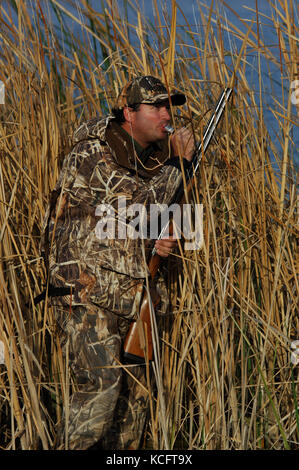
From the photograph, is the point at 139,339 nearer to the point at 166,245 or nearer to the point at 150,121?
the point at 166,245

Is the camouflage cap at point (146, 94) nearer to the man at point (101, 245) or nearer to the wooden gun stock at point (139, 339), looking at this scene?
the man at point (101, 245)

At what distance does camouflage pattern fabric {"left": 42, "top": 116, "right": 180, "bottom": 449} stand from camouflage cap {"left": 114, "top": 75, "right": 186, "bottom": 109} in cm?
11

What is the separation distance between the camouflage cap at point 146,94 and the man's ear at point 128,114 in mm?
18

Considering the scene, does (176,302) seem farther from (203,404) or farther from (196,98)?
(196,98)

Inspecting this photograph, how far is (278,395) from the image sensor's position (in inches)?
113

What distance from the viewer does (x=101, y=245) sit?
2611mm

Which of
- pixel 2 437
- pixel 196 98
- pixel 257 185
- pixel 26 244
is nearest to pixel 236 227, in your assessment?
pixel 257 185

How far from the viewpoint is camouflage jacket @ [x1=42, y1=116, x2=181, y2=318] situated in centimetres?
256

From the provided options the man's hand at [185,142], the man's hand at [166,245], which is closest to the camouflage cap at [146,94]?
the man's hand at [185,142]

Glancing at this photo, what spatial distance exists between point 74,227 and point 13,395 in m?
0.62

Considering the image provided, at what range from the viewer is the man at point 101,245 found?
8.41ft
